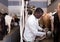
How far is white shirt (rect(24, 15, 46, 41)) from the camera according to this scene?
2.79m

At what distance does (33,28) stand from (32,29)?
0.02m

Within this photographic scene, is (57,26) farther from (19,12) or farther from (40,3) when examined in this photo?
(40,3)

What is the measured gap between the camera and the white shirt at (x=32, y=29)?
9.17ft

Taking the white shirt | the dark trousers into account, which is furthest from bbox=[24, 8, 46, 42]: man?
the dark trousers

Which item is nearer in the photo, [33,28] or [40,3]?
[33,28]

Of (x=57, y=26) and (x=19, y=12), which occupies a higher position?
(x=19, y=12)

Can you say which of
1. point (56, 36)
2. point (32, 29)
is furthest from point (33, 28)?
point (56, 36)

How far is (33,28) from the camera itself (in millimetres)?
2814

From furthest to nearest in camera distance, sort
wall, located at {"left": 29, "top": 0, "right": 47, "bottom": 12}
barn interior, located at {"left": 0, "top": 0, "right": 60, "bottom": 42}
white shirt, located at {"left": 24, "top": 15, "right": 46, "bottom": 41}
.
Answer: wall, located at {"left": 29, "top": 0, "right": 47, "bottom": 12} < barn interior, located at {"left": 0, "top": 0, "right": 60, "bottom": 42} < white shirt, located at {"left": 24, "top": 15, "right": 46, "bottom": 41}

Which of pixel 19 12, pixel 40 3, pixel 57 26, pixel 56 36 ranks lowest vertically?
pixel 56 36

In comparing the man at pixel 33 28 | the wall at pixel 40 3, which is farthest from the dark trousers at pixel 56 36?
the wall at pixel 40 3

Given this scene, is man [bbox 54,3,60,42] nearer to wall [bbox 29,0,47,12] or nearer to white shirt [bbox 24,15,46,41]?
white shirt [bbox 24,15,46,41]

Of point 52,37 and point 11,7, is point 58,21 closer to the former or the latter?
point 52,37

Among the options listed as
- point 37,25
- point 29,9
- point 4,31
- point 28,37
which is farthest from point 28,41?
point 29,9
